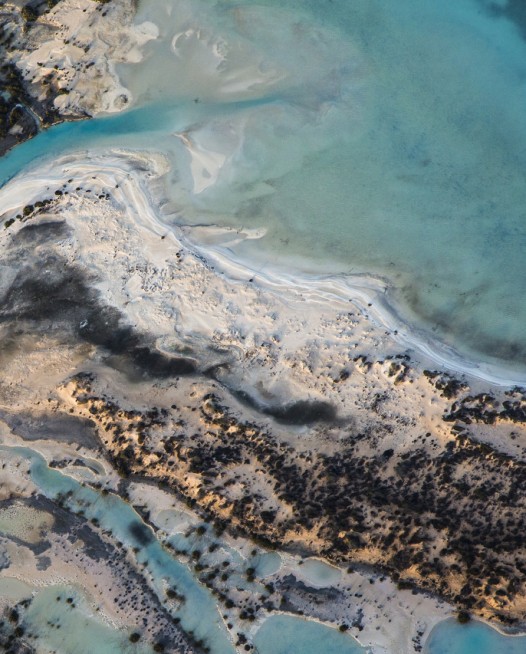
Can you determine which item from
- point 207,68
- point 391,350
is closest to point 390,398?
point 391,350

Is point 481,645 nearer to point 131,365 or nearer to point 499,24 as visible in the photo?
point 131,365

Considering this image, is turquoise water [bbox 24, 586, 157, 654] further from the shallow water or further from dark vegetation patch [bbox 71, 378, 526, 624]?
the shallow water

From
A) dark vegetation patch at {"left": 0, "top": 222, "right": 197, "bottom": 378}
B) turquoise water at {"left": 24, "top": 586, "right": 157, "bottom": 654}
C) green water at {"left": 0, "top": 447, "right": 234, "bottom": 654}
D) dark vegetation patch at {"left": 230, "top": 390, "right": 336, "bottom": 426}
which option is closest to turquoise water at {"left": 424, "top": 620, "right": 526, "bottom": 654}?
green water at {"left": 0, "top": 447, "right": 234, "bottom": 654}

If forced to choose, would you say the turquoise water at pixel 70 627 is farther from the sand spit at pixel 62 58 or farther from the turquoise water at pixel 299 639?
the sand spit at pixel 62 58

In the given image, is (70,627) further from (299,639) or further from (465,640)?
(465,640)

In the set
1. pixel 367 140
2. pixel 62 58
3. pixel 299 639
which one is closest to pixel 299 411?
pixel 299 639

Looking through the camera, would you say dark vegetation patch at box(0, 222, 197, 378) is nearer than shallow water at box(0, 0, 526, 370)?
No

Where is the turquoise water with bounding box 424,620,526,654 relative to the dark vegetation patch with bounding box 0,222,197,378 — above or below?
below

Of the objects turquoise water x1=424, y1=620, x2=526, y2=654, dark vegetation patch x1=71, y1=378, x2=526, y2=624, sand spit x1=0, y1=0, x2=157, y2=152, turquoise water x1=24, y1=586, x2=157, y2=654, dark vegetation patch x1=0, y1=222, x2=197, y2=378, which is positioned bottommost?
turquoise water x1=424, y1=620, x2=526, y2=654
